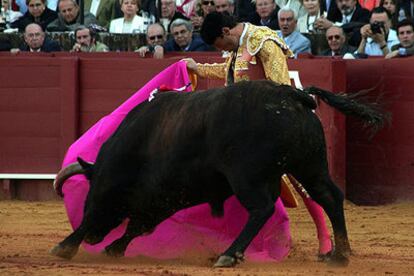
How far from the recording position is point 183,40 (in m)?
10.0

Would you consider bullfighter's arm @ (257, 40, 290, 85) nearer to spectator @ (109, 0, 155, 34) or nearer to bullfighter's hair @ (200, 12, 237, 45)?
bullfighter's hair @ (200, 12, 237, 45)

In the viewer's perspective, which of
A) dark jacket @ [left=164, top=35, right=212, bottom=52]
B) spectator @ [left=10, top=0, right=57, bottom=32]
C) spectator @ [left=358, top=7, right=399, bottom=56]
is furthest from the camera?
spectator @ [left=10, top=0, right=57, bottom=32]

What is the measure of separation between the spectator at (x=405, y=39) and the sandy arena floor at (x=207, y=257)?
121 cm

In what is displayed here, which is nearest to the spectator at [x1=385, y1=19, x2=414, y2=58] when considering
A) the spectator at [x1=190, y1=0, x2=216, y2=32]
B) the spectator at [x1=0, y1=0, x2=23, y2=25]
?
the spectator at [x1=190, y1=0, x2=216, y2=32]

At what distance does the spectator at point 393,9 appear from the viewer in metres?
9.87

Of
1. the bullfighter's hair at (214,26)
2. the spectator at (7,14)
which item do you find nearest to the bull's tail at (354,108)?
the bullfighter's hair at (214,26)

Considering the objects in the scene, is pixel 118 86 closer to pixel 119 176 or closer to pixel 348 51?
pixel 348 51

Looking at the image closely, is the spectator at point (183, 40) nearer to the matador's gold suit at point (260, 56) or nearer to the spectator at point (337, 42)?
the spectator at point (337, 42)

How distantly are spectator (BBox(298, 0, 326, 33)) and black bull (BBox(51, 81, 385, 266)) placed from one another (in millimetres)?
4473

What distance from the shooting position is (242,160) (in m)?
5.43

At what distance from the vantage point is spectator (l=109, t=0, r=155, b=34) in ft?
35.6

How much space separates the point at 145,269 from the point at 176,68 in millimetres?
1481

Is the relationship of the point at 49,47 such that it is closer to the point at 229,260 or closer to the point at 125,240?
the point at 125,240

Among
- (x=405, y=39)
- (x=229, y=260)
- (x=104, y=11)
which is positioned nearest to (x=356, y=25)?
(x=405, y=39)
